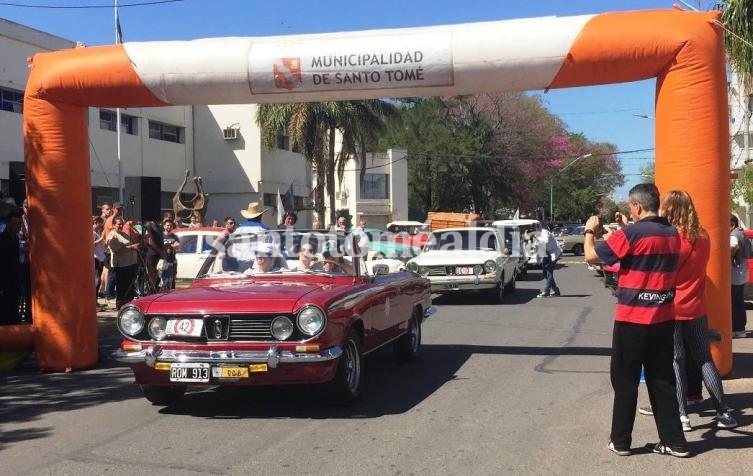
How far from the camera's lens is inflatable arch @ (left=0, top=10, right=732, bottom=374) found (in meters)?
6.96

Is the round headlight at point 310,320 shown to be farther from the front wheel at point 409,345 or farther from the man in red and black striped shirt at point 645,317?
the front wheel at point 409,345

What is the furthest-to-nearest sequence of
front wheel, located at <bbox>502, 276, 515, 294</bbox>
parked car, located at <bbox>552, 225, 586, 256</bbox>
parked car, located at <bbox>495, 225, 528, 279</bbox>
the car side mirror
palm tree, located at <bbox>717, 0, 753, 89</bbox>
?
parked car, located at <bbox>552, 225, 586, 256</bbox>, parked car, located at <bbox>495, 225, 528, 279</bbox>, front wheel, located at <bbox>502, 276, 515, 294</bbox>, palm tree, located at <bbox>717, 0, 753, 89</bbox>, the car side mirror

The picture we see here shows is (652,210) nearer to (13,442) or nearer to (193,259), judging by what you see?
(13,442)

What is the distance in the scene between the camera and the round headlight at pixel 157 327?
20.2 feet

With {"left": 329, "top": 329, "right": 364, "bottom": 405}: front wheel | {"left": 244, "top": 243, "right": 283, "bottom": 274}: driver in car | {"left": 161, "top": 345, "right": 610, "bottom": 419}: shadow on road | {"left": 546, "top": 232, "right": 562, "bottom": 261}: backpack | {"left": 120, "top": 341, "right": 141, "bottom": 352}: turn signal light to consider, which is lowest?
{"left": 161, "top": 345, "right": 610, "bottom": 419}: shadow on road

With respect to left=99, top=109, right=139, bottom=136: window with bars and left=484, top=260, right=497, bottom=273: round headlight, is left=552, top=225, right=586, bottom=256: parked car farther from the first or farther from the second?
left=484, top=260, right=497, bottom=273: round headlight

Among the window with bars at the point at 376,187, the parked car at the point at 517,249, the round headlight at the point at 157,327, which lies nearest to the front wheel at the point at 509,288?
the parked car at the point at 517,249

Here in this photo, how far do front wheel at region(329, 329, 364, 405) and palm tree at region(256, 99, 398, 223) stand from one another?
21.5m

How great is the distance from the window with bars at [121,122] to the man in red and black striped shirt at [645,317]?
24.7 meters

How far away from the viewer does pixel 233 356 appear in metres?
5.88

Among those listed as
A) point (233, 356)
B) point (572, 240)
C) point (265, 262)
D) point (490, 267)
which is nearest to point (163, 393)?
point (233, 356)

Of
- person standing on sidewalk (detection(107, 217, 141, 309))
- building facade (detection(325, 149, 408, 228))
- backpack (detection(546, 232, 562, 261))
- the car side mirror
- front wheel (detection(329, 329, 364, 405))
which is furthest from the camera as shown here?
building facade (detection(325, 149, 408, 228))

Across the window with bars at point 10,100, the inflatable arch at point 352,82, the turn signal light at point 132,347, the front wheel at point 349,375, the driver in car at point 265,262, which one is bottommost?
the front wheel at point 349,375

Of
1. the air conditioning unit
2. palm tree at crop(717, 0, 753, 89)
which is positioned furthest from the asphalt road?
the air conditioning unit
